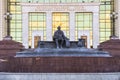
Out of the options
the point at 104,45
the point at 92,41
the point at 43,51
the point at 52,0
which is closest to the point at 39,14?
the point at 52,0

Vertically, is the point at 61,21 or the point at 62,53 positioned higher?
the point at 61,21

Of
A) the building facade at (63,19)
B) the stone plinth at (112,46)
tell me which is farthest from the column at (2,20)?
the stone plinth at (112,46)

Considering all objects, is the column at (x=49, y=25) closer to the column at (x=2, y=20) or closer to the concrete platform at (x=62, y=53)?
the column at (x=2, y=20)

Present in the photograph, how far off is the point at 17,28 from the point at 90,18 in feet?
29.2

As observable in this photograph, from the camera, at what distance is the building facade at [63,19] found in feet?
214

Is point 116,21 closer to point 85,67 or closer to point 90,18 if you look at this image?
point 90,18

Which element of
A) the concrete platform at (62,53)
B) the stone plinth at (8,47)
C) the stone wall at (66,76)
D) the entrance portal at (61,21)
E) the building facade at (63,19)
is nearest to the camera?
the stone wall at (66,76)

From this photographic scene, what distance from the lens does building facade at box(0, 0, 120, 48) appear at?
214 ft

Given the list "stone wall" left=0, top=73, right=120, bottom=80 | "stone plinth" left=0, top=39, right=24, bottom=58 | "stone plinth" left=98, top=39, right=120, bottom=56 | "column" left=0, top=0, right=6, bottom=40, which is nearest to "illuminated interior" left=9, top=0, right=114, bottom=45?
"column" left=0, top=0, right=6, bottom=40

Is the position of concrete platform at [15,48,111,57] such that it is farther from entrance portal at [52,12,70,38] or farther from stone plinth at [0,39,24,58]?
entrance portal at [52,12,70,38]

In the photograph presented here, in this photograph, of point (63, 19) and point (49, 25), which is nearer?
point (49, 25)

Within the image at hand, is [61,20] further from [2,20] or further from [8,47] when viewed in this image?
[8,47]

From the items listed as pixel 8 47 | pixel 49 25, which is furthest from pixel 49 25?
pixel 8 47

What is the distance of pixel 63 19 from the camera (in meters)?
65.9
